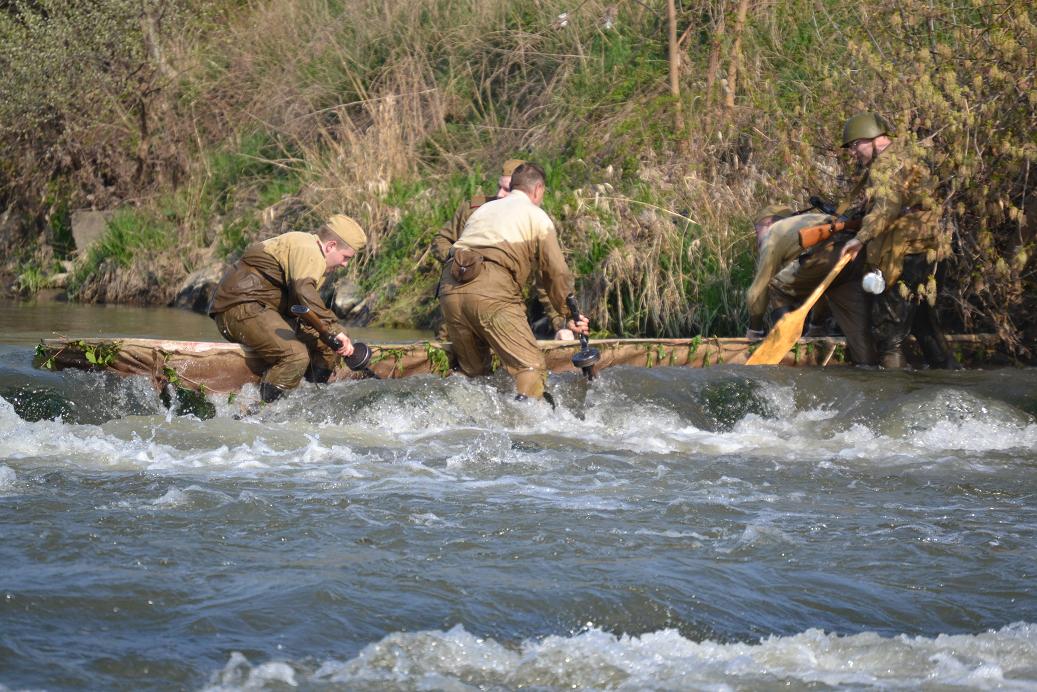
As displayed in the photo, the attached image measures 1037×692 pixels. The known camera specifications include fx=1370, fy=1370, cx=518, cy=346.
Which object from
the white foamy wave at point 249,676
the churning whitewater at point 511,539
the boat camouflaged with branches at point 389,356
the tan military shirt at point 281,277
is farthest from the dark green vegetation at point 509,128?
the white foamy wave at point 249,676

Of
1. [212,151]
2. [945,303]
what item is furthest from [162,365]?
[212,151]

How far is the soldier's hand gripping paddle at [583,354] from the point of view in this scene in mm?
8773

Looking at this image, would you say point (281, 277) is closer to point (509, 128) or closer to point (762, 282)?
point (762, 282)

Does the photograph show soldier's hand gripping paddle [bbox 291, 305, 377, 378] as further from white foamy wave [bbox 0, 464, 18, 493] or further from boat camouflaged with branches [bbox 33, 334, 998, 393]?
white foamy wave [bbox 0, 464, 18, 493]

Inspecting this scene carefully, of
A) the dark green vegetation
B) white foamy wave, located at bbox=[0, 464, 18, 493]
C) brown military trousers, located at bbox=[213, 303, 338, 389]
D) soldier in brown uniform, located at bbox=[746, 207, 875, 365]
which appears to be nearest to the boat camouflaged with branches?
brown military trousers, located at bbox=[213, 303, 338, 389]

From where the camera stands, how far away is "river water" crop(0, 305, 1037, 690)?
14.0 ft

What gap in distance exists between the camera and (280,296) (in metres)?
9.00

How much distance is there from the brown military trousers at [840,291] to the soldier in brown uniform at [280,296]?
3.11 meters

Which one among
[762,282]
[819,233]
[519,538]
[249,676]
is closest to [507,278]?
[762,282]

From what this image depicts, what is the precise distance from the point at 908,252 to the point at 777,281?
3.12 ft

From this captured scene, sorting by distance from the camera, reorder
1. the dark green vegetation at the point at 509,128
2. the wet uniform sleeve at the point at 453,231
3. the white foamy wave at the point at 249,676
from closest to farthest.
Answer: the white foamy wave at the point at 249,676 < the dark green vegetation at the point at 509,128 < the wet uniform sleeve at the point at 453,231

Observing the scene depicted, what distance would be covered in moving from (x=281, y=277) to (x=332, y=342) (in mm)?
639

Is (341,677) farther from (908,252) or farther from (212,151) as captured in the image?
(212,151)

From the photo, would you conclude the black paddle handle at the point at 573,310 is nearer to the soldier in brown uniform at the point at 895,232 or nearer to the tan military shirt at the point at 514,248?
the tan military shirt at the point at 514,248
